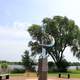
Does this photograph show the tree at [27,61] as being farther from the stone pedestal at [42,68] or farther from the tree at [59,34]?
the stone pedestal at [42,68]

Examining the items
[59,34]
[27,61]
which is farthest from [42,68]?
[59,34]

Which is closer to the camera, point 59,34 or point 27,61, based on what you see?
point 27,61

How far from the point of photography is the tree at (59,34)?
55.3 m

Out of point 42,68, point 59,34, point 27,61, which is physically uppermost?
point 59,34

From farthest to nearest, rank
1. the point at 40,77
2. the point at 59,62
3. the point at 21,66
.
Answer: the point at 59,62, the point at 21,66, the point at 40,77

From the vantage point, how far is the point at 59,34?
55.6m

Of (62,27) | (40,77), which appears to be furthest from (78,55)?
(40,77)

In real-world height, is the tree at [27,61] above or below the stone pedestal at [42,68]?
above

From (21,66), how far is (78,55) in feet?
39.6

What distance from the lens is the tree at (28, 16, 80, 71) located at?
2178 inches

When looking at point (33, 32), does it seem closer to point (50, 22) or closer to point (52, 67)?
point (50, 22)

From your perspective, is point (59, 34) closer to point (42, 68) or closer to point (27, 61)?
point (27, 61)

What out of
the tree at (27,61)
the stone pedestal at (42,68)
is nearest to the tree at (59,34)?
the tree at (27,61)

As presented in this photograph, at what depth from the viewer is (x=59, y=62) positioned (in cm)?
5691
